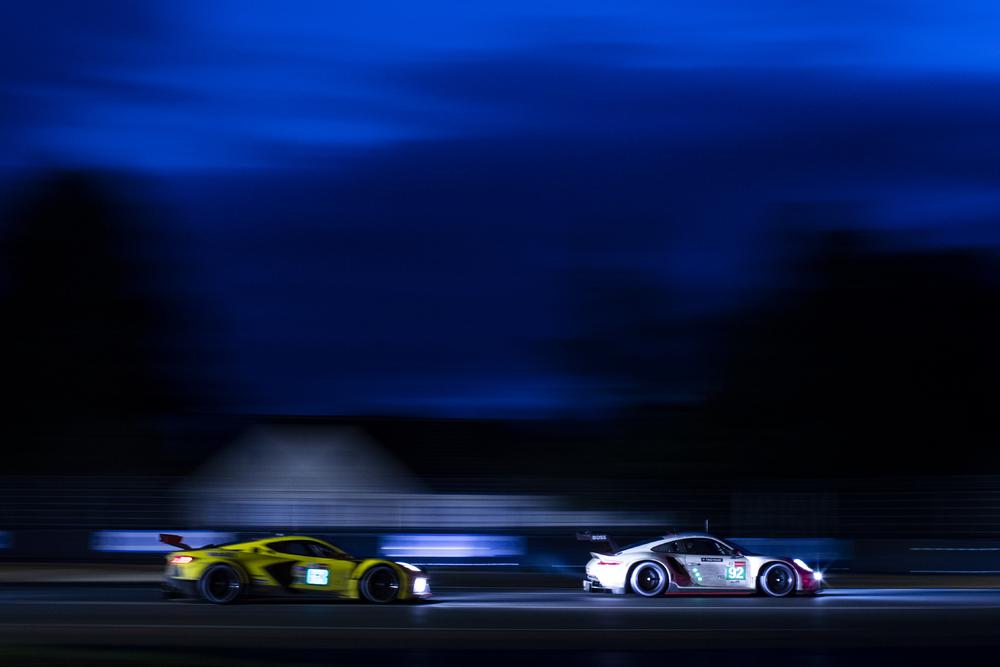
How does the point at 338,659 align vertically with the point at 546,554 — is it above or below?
below

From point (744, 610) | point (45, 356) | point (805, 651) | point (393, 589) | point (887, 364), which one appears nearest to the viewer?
point (805, 651)

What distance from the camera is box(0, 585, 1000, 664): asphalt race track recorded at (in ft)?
39.2

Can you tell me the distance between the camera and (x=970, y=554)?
2530cm

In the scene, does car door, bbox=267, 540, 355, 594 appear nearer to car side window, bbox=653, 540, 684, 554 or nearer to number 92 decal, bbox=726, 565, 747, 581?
car side window, bbox=653, 540, 684, 554

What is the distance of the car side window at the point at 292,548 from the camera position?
713 inches

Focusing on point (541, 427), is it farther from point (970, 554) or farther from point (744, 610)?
point (744, 610)

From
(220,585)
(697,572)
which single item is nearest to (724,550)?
(697,572)

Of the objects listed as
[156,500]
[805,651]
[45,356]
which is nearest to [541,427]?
[156,500]

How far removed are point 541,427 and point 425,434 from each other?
3998mm

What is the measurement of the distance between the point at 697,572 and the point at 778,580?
1.23 m

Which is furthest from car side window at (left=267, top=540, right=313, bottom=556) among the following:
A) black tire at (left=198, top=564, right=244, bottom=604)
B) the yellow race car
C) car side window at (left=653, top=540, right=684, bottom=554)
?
car side window at (left=653, top=540, right=684, bottom=554)

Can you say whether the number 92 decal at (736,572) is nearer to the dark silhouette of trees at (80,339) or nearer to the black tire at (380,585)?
the black tire at (380,585)

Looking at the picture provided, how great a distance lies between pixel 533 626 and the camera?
1424cm

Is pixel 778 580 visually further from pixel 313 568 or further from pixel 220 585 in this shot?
pixel 220 585
